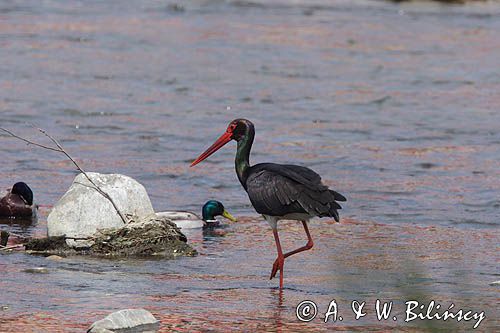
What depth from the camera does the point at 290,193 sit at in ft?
31.2

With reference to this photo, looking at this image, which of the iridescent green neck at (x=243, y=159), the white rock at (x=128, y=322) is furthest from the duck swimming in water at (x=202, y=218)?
the white rock at (x=128, y=322)

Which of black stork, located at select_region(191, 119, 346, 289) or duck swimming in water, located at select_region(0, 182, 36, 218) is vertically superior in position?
black stork, located at select_region(191, 119, 346, 289)

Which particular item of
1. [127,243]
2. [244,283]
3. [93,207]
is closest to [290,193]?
[244,283]

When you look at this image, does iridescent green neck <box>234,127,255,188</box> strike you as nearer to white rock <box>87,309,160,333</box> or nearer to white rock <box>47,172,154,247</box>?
A: white rock <box>47,172,154,247</box>

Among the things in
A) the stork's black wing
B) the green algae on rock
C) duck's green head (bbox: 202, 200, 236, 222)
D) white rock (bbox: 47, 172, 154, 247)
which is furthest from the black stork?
duck's green head (bbox: 202, 200, 236, 222)

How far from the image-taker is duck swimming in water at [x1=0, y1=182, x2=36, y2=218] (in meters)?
12.1

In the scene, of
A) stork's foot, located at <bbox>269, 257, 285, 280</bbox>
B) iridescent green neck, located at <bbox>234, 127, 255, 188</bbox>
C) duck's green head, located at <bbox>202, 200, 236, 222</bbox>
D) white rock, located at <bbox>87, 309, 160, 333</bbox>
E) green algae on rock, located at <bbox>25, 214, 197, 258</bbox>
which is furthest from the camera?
duck's green head, located at <bbox>202, 200, 236, 222</bbox>

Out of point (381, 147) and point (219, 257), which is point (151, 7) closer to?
point (381, 147)

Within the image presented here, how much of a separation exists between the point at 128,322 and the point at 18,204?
486 cm

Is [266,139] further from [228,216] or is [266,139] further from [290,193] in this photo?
[290,193]

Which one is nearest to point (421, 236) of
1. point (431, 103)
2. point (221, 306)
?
point (221, 306)

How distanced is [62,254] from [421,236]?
3570 millimetres

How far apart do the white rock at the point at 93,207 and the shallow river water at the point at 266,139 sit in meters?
0.69

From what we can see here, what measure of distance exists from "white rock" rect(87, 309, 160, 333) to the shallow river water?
16 cm
